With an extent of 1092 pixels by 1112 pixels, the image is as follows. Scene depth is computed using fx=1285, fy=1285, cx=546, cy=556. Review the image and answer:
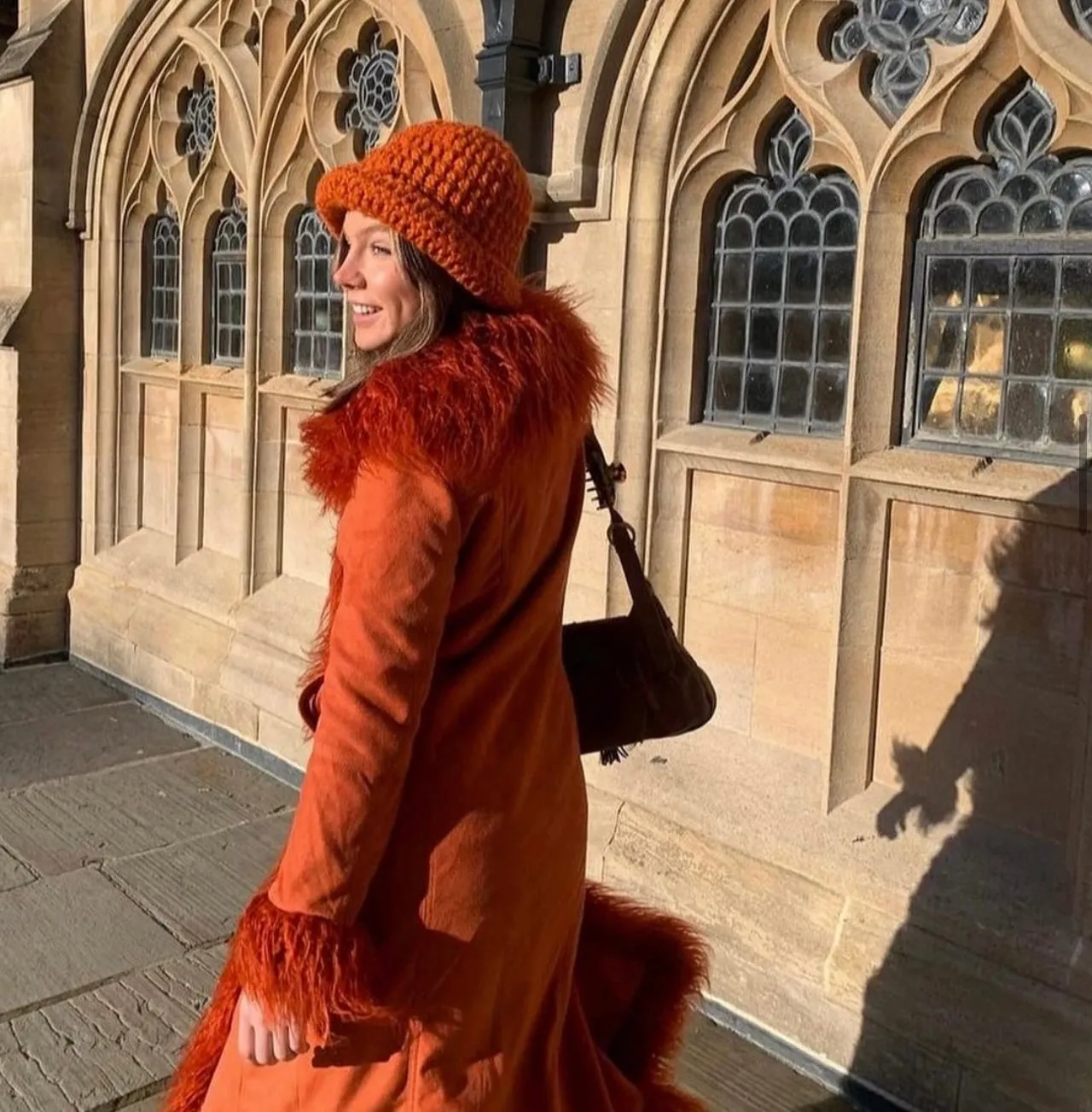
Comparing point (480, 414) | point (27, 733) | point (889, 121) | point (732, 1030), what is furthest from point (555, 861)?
point (27, 733)

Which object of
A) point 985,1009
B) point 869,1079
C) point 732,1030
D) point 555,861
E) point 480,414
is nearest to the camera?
point 480,414

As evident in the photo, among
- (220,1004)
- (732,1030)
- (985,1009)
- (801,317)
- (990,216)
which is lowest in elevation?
(732,1030)

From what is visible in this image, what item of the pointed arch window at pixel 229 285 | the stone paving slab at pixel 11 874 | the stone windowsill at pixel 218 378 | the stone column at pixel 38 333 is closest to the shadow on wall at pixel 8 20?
the stone column at pixel 38 333

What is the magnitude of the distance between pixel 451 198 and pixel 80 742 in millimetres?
4786

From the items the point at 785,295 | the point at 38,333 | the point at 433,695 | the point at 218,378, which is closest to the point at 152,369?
the point at 218,378

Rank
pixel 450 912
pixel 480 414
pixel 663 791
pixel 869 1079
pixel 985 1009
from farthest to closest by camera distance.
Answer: pixel 663 791, pixel 869 1079, pixel 985 1009, pixel 450 912, pixel 480 414

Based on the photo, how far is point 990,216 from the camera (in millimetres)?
3318

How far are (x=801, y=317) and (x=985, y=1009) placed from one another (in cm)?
195

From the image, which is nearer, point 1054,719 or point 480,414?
point 480,414

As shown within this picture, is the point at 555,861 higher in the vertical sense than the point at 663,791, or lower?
higher

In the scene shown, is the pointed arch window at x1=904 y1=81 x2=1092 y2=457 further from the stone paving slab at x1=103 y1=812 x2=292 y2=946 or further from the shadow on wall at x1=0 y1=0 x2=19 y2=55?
the shadow on wall at x1=0 y1=0 x2=19 y2=55

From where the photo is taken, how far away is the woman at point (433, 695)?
167 cm

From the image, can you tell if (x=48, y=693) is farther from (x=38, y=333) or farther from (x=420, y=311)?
(x=420, y=311)

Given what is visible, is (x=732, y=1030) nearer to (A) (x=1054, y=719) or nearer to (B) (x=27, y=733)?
(A) (x=1054, y=719)
